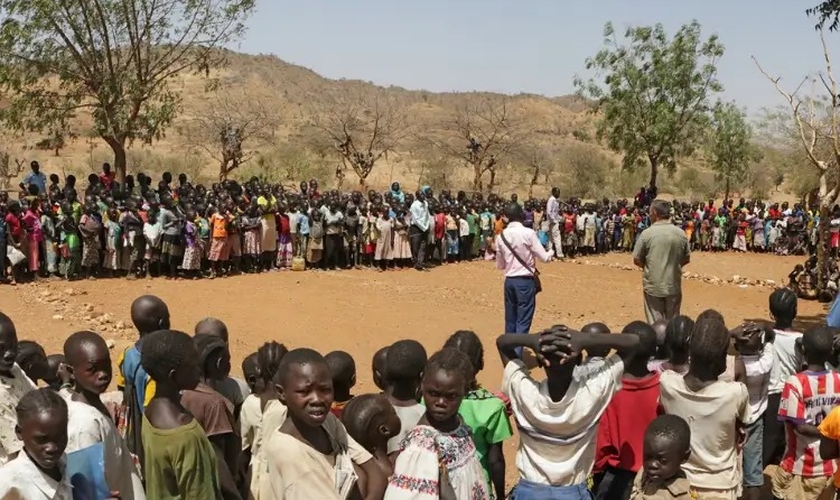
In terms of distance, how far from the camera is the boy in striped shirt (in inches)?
163

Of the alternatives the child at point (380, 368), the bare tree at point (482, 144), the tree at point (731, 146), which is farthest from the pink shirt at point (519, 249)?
the tree at point (731, 146)

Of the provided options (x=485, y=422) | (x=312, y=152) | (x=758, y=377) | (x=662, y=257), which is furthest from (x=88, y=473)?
(x=312, y=152)

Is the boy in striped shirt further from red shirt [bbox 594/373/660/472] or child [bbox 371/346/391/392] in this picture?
child [bbox 371/346/391/392]

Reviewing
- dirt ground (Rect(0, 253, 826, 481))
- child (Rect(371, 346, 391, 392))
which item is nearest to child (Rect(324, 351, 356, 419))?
child (Rect(371, 346, 391, 392))

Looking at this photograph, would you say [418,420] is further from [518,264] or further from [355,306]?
[355,306]

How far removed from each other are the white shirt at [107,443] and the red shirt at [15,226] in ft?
29.8

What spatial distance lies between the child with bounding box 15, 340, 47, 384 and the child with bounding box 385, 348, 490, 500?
2.38 m

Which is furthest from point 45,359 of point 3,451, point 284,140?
point 284,140

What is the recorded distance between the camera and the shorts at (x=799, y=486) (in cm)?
418

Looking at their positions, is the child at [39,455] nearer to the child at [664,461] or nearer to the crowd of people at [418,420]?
the crowd of people at [418,420]

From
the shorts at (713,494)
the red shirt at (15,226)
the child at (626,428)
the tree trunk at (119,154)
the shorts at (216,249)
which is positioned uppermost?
the tree trunk at (119,154)

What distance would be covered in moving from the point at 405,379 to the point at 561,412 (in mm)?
709

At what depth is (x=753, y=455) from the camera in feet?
14.9

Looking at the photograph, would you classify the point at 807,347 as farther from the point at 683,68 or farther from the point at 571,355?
the point at 683,68
